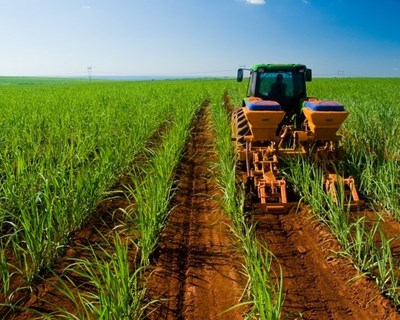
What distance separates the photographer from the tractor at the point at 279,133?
4152mm

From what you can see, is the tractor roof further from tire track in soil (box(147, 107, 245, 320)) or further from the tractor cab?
tire track in soil (box(147, 107, 245, 320))

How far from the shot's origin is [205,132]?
8797 millimetres

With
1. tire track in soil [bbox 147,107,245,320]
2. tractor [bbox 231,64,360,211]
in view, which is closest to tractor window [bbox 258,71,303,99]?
tractor [bbox 231,64,360,211]

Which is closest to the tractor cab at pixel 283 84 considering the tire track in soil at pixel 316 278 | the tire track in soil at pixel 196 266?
the tire track in soil at pixel 196 266

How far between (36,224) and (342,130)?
24.6 feet

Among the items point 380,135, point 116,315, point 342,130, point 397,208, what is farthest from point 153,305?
point 342,130

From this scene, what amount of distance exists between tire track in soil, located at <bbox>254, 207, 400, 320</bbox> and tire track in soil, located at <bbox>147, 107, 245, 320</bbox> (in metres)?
0.39

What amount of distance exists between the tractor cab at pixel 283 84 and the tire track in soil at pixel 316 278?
7.84ft

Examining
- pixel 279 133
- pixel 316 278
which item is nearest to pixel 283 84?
pixel 279 133

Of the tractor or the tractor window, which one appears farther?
the tractor window

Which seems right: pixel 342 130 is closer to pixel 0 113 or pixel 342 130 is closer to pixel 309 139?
pixel 309 139

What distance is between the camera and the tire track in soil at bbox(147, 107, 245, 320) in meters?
2.43

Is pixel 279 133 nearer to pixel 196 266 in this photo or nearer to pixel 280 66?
pixel 280 66

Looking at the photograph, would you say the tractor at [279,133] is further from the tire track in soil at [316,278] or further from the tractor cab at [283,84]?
the tire track in soil at [316,278]
